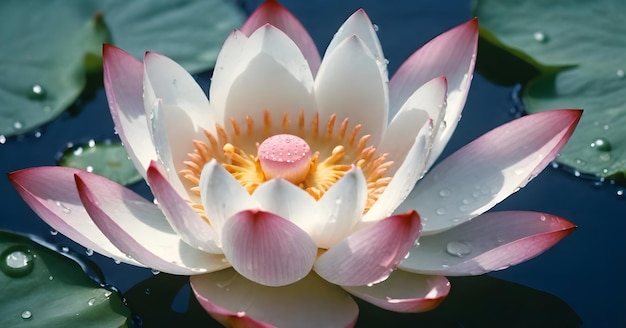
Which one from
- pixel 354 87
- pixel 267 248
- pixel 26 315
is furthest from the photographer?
pixel 354 87

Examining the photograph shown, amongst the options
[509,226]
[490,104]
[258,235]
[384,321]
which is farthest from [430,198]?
[490,104]

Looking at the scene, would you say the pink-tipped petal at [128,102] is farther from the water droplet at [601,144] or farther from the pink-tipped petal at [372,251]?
the water droplet at [601,144]

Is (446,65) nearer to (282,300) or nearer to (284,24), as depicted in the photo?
(284,24)

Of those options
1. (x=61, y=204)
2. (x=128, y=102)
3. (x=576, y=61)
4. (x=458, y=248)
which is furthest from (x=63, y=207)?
(x=576, y=61)

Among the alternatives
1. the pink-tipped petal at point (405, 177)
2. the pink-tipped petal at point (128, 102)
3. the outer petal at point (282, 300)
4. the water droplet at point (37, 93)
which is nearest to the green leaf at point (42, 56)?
the water droplet at point (37, 93)

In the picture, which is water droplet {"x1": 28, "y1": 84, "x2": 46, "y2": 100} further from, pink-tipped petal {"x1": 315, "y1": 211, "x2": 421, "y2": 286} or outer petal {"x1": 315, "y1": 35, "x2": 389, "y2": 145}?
pink-tipped petal {"x1": 315, "y1": 211, "x2": 421, "y2": 286}

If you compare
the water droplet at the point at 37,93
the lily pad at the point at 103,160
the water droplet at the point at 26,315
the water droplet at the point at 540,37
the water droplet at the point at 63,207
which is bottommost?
the water droplet at the point at 26,315
